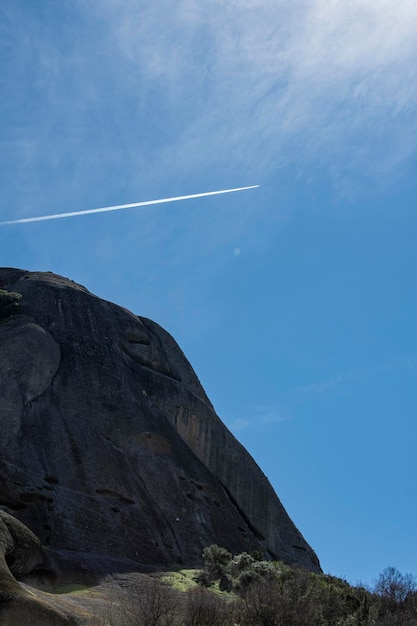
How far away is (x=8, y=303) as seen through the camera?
1470 inches

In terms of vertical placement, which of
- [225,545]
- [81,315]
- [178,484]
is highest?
[81,315]

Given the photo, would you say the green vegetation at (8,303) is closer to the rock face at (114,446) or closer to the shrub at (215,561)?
the rock face at (114,446)

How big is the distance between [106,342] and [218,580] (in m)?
14.5

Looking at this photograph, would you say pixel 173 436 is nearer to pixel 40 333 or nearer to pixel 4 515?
pixel 40 333

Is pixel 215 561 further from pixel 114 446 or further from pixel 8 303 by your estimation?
pixel 8 303

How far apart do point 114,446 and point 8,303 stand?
989 cm

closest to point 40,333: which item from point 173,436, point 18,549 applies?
point 173,436

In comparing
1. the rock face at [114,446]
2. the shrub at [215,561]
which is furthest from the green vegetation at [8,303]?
the shrub at [215,561]

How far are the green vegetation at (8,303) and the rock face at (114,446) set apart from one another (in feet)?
0.79

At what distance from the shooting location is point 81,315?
38156 millimetres

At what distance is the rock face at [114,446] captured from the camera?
28.0m

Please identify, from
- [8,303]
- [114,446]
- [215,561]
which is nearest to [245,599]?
[215,561]

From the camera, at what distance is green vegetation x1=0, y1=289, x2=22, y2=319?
3697cm

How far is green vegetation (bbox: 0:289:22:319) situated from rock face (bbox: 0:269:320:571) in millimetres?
242
